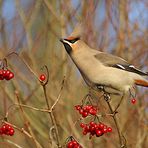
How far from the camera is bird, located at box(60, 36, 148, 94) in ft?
10.9

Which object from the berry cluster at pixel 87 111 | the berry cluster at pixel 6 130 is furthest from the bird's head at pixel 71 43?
the berry cluster at pixel 6 130

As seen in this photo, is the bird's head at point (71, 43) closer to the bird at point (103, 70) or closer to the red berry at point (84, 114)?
the bird at point (103, 70)

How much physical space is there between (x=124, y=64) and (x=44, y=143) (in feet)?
4.72

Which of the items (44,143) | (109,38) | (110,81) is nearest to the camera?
(110,81)

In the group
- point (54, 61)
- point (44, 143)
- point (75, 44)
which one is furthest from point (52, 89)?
point (75, 44)

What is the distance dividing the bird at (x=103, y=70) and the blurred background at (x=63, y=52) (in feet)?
1.65

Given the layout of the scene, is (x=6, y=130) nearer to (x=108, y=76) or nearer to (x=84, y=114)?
(x=84, y=114)

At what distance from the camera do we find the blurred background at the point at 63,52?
4.00 m

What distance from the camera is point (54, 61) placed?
4.32m

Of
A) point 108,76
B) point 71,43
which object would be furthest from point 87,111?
point 71,43

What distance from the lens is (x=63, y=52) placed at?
4.41 metres

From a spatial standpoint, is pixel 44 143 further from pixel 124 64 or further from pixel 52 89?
pixel 124 64

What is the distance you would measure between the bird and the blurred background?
504 millimetres

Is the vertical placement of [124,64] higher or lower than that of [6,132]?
higher
